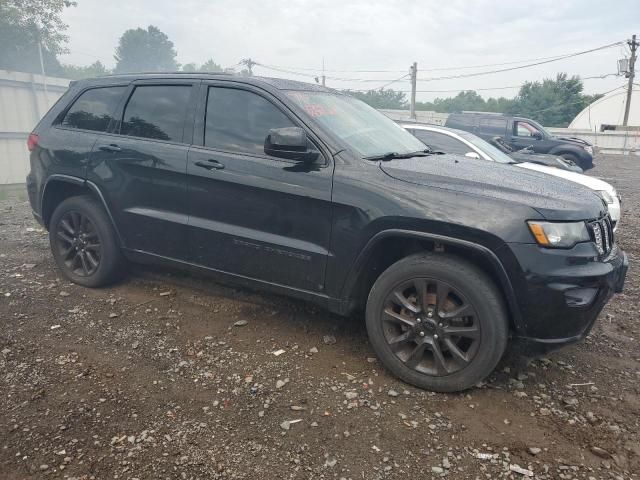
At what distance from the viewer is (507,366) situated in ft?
10.5

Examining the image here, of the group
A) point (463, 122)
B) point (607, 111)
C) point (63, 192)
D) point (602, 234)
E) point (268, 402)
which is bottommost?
point (268, 402)

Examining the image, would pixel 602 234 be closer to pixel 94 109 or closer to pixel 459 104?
pixel 94 109

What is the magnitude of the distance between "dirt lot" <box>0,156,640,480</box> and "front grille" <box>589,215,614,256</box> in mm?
897

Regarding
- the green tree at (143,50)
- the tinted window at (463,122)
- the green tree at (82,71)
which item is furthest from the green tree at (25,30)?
the green tree at (143,50)

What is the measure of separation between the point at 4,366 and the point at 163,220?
142 cm

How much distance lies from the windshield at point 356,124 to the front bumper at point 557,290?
1.29m

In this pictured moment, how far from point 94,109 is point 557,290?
3917mm

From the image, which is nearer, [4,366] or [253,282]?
[4,366]

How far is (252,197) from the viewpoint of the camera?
326cm

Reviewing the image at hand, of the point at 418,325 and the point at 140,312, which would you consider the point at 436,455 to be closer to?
the point at 418,325

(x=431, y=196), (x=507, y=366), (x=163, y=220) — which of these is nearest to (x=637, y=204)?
(x=507, y=366)

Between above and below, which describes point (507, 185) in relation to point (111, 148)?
below

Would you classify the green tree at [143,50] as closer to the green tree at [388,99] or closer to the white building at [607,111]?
the green tree at [388,99]

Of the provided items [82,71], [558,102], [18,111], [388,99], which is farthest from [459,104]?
[18,111]
